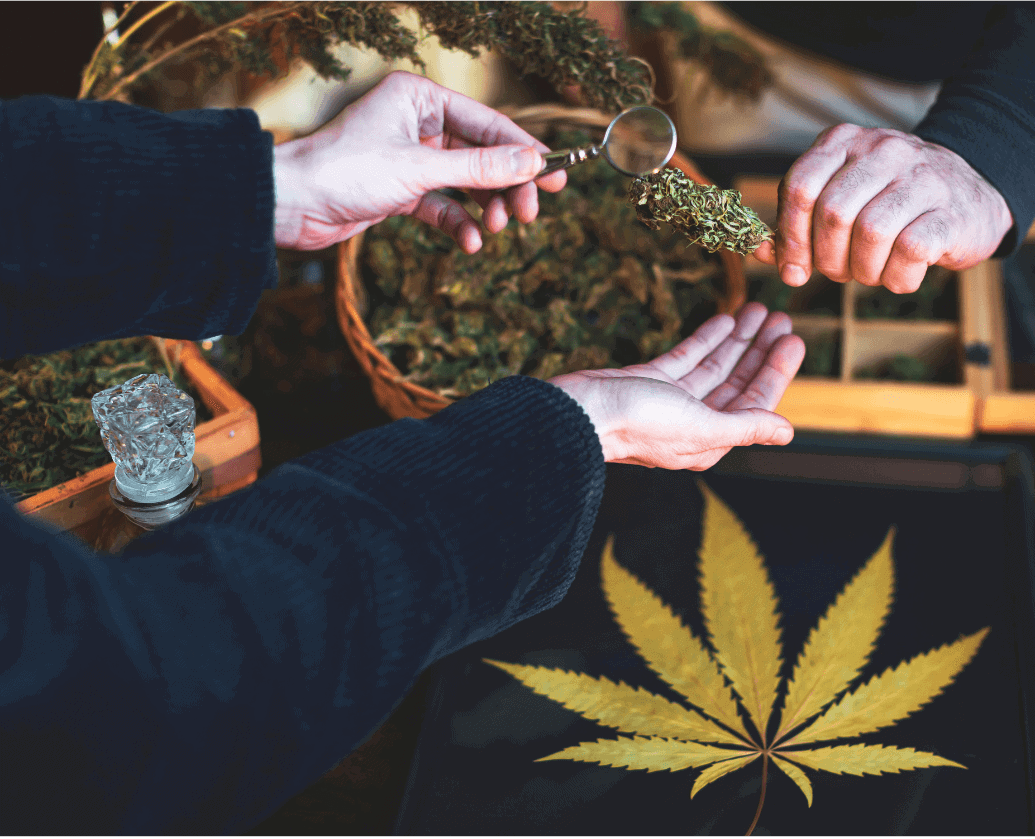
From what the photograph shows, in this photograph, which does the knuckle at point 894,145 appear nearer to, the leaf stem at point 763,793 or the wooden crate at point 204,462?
the leaf stem at point 763,793

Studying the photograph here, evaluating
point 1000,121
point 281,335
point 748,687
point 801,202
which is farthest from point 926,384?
point 281,335

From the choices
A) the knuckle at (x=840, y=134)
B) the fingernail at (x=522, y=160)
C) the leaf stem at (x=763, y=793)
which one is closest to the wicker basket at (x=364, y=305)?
the knuckle at (x=840, y=134)

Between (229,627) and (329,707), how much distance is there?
0.08m

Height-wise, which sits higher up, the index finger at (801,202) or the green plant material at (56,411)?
the index finger at (801,202)

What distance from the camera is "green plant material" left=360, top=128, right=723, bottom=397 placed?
96 cm

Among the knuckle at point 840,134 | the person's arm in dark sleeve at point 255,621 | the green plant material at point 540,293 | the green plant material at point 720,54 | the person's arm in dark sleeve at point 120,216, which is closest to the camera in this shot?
the person's arm in dark sleeve at point 255,621

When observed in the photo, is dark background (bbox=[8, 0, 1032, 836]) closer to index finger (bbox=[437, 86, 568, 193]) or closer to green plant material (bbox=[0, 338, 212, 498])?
green plant material (bbox=[0, 338, 212, 498])

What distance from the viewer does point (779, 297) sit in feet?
3.86

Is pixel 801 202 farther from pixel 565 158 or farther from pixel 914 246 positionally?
pixel 565 158

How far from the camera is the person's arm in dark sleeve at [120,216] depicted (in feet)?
1.92

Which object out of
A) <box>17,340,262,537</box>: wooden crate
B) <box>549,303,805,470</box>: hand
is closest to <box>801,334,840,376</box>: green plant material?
<box>549,303,805,470</box>: hand

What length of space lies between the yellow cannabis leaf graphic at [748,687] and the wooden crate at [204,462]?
0.36m

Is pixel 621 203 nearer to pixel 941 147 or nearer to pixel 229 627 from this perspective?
pixel 941 147

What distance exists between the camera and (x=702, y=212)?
2.42 feet
